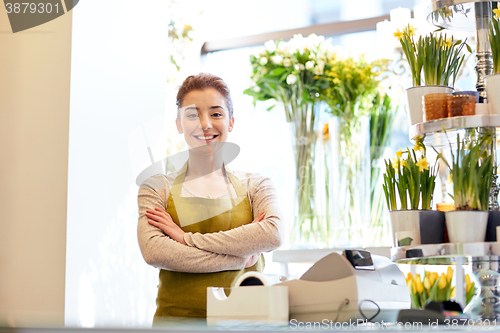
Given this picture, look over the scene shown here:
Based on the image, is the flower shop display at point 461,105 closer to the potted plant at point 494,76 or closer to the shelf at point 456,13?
the potted plant at point 494,76

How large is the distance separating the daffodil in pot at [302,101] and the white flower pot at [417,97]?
1.00 metres

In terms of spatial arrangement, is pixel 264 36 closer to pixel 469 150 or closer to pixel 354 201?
pixel 354 201

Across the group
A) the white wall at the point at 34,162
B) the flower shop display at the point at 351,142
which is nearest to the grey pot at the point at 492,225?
the flower shop display at the point at 351,142

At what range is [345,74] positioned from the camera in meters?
1.94

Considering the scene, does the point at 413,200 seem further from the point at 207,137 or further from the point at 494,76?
the point at 207,137

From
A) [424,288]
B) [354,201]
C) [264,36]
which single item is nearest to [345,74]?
[354,201]

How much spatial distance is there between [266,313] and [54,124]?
1.23m

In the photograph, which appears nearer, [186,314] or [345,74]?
[186,314]

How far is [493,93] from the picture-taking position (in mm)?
797

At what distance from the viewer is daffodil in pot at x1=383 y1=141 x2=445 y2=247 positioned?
779 mm

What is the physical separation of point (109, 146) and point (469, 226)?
133 cm

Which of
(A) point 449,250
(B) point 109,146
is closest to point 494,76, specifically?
(A) point 449,250

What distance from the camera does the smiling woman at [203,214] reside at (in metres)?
1.11

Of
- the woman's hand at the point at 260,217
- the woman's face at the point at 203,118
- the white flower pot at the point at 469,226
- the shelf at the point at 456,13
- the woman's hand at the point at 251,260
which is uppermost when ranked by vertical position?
the shelf at the point at 456,13
